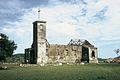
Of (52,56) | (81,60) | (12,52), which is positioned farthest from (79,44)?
(12,52)

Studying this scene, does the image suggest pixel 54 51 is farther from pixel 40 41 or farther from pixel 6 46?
pixel 6 46

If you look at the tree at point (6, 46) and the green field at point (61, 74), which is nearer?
the green field at point (61, 74)

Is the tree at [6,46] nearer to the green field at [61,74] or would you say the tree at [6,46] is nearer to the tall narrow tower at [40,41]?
the tall narrow tower at [40,41]

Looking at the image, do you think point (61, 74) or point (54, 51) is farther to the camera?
point (54, 51)

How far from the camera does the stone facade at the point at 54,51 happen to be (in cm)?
7012

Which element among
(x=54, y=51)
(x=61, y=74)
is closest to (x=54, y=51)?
(x=54, y=51)

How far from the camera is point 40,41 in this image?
70188 mm

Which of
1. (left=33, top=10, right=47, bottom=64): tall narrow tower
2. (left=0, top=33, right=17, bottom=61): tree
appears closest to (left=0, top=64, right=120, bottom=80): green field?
(left=33, top=10, right=47, bottom=64): tall narrow tower

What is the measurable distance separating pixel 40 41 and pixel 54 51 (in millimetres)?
5720

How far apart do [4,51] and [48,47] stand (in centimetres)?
1407

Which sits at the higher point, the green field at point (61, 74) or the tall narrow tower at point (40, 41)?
the tall narrow tower at point (40, 41)

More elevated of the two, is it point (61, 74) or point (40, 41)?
point (40, 41)

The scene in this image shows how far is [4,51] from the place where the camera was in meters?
79.2

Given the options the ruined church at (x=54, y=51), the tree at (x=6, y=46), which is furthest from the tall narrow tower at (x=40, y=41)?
the tree at (x=6, y=46)
